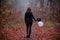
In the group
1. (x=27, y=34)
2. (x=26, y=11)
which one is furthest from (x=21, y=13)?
(x=27, y=34)

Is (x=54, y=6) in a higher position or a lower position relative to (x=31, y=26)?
higher

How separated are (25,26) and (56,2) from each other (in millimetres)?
587

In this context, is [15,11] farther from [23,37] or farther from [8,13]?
[23,37]

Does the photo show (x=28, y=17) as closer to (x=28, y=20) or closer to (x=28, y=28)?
(x=28, y=20)

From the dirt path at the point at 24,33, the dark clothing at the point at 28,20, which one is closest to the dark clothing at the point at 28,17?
the dark clothing at the point at 28,20

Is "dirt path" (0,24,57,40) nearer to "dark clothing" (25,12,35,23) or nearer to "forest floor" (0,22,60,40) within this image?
"forest floor" (0,22,60,40)

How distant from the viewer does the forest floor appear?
13.3 feet

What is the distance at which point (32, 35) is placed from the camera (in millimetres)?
4066

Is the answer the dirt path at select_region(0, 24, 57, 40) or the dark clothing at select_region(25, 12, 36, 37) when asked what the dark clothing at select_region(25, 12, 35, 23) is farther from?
the dirt path at select_region(0, 24, 57, 40)

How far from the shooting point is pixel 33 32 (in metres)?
4.06

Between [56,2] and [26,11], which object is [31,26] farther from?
[56,2]

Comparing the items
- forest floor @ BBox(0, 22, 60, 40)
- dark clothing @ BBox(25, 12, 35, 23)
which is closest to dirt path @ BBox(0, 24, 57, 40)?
forest floor @ BBox(0, 22, 60, 40)

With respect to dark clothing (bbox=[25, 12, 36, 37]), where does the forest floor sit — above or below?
below

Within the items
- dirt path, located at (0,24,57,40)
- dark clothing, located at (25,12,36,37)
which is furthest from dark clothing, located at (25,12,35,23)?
dirt path, located at (0,24,57,40)
